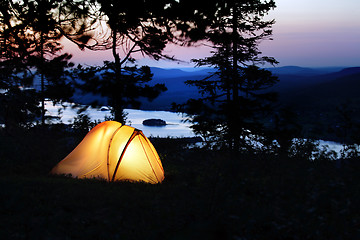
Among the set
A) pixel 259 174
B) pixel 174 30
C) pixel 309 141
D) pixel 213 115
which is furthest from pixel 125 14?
pixel 309 141

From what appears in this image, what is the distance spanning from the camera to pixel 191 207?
692cm

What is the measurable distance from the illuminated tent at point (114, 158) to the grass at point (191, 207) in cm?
77

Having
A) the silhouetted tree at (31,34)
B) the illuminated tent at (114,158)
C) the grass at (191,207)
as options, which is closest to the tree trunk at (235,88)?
the grass at (191,207)

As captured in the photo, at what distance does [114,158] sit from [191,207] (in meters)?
4.55

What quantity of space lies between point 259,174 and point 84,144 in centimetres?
667

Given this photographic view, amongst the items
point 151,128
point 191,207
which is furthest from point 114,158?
point 151,128

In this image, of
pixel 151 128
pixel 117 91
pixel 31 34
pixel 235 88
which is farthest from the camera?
pixel 151 128

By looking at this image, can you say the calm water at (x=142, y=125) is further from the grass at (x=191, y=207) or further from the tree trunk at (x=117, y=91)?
the grass at (x=191, y=207)

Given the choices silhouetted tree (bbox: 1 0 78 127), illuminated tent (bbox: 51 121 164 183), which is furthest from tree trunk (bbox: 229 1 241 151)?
silhouetted tree (bbox: 1 0 78 127)

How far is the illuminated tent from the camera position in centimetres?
1053

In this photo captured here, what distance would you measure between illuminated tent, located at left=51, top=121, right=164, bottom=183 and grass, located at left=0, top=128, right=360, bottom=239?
77 centimetres

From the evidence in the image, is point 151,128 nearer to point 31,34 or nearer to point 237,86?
point 237,86

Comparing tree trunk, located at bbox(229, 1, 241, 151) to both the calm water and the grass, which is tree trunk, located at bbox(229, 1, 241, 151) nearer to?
the calm water

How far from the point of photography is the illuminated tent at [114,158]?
1053 centimetres
